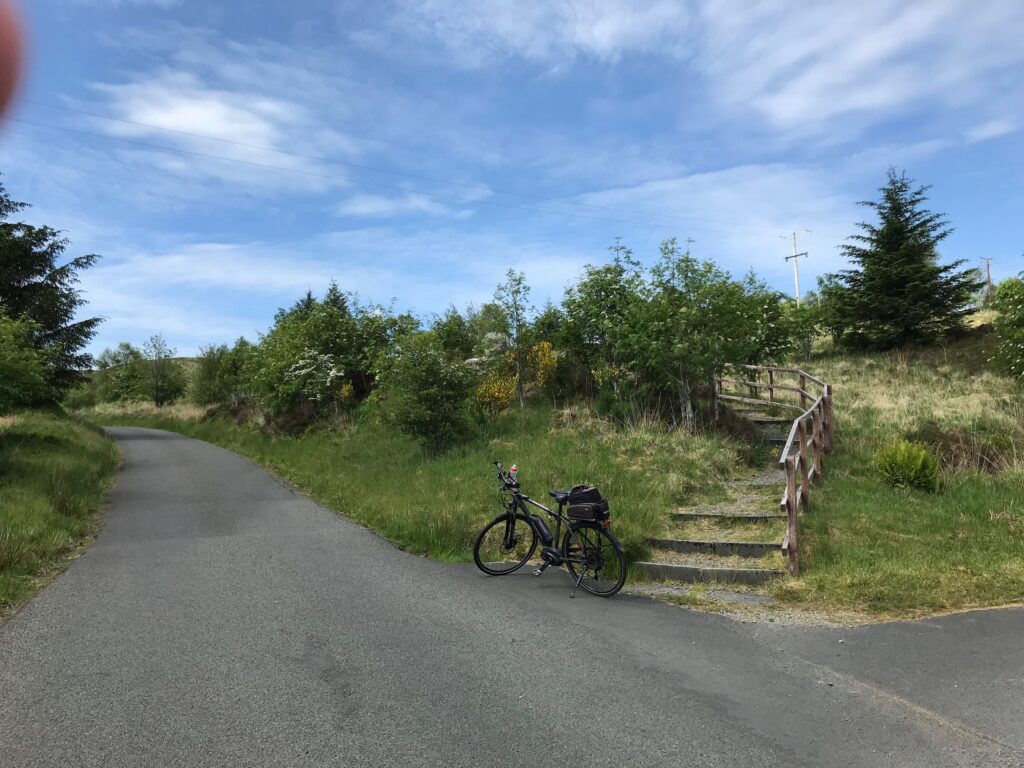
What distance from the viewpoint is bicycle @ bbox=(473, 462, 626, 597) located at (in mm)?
6871

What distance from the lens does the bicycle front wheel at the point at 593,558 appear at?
6812 mm

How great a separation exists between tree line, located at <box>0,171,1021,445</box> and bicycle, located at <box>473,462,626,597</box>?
7.06m

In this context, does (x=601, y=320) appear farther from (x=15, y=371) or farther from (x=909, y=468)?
(x=15, y=371)

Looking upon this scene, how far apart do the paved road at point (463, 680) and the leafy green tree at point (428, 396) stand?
299 inches

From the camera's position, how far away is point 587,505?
6.90 m

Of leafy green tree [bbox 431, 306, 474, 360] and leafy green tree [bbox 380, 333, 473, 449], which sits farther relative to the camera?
leafy green tree [bbox 431, 306, 474, 360]

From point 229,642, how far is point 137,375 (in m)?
58.3

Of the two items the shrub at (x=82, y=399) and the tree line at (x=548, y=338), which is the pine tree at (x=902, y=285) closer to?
the tree line at (x=548, y=338)

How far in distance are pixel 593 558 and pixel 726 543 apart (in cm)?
183

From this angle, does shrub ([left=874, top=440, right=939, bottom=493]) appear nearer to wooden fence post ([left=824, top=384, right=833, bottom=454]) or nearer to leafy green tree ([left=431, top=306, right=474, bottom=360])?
wooden fence post ([left=824, top=384, right=833, bottom=454])

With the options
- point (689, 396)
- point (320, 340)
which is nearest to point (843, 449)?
point (689, 396)

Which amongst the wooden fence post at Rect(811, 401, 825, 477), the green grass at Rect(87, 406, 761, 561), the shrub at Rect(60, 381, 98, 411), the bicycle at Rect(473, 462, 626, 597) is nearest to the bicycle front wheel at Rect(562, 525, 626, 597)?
the bicycle at Rect(473, 462, 626, 597)

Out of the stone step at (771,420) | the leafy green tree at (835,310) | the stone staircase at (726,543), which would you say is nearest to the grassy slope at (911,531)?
the stone staircase at (726,543)

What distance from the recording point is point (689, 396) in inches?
563
